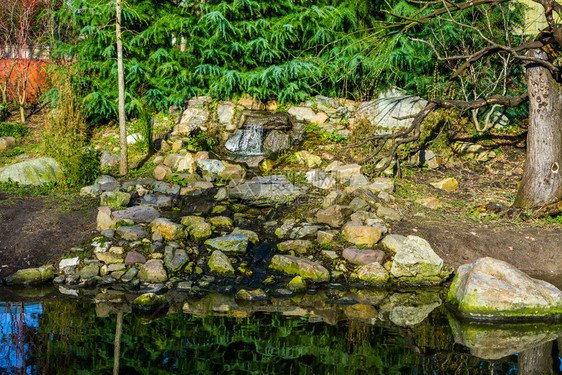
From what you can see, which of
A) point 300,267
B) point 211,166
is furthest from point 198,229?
point 211,166

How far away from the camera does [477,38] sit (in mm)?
10320

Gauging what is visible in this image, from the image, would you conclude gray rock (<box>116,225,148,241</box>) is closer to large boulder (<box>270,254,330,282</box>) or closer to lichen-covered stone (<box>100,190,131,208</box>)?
lichen-covered stone (<box>100,190,131,208</box>)

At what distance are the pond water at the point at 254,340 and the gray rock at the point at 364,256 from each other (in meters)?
0.91

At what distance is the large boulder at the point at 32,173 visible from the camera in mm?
8312

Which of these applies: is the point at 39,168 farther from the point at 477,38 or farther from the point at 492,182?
the point at 477,38

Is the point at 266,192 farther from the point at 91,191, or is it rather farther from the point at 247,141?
the point at 91,191

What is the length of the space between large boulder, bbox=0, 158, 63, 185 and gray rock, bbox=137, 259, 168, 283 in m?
3.61

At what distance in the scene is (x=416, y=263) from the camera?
5.91 metres

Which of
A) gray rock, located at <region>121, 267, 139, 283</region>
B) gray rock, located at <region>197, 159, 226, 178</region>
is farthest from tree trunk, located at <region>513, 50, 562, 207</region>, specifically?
gray rock, located at <region>121, 267, 139, 283</region>

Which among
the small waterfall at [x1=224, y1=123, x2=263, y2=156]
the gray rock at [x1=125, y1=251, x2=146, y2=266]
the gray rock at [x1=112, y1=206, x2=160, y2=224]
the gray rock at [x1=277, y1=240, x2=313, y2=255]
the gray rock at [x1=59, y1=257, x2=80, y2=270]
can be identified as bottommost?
the gray rock at [x1=59, y1=257, x2=80, y2=270]

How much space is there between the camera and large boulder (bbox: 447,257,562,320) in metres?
4.82

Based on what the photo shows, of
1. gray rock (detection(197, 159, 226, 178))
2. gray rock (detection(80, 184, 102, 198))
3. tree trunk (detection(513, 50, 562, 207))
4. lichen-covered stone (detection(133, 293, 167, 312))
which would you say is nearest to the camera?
lichen-covered stone (detection(133, 293, 167, 312))

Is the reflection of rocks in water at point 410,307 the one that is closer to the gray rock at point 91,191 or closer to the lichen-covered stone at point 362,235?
the lichen-covered stone at point 362,235

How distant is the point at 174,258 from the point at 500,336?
152 inches
